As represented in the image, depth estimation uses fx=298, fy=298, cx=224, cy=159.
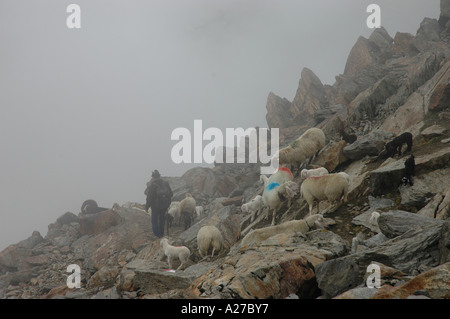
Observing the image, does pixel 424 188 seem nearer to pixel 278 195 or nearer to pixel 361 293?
pixel 278 195

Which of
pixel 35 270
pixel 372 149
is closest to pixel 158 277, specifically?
pixel 372 149

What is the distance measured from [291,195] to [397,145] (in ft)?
15.1

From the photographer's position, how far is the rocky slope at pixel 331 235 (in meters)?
5.22

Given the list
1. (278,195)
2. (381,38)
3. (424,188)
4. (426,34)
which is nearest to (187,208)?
(278,195)

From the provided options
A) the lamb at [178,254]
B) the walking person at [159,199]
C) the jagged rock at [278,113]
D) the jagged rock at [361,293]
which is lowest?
the lamb at [178,254]

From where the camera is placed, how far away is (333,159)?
1370cm

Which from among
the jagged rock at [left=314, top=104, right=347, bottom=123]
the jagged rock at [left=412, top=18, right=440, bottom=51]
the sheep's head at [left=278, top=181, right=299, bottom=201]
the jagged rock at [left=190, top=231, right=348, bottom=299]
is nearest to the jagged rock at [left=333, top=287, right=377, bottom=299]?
the jagged rock at [left=190, top=231, right=348, bottom=299]

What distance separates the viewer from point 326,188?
10.2 meters

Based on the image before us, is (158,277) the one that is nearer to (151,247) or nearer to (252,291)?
(252,291)

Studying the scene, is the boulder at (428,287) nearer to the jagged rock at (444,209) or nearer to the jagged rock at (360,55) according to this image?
the jagged rock at (444,209)

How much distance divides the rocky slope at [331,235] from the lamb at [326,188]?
0.50 m

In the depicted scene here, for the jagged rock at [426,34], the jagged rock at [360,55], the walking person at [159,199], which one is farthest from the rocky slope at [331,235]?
the jagged rock at [360,55]
